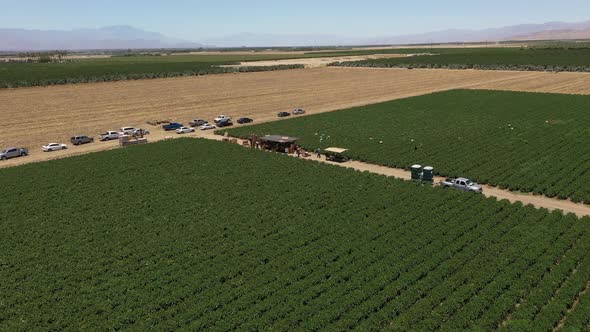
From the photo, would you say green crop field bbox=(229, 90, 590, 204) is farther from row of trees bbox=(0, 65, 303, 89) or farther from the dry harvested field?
row of trees bbox=(0, 65, 303, 89)

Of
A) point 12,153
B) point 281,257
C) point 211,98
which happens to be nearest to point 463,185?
point 281,257

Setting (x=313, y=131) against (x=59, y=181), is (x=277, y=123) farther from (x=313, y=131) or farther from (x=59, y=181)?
(x=59, y=181)

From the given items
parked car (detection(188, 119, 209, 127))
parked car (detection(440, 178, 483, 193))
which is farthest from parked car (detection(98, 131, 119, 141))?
parked car (detection(440, 178, 483, 193))

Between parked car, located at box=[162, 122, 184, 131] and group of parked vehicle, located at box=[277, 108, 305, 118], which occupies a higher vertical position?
group of parked vehicle, located at box=[277, 108, 305, 118]

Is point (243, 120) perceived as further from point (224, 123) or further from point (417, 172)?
point (417, 172)

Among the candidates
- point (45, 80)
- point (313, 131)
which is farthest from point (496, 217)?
point (45, 80)

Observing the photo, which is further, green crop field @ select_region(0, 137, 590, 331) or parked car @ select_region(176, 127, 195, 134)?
parked car @ select_region(176, 127, 195, 134)
